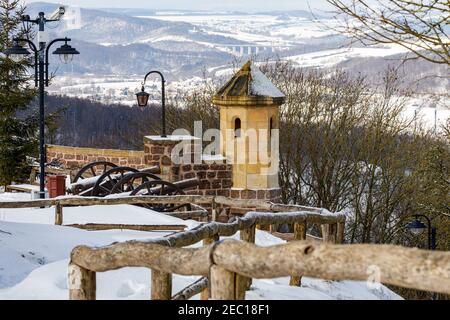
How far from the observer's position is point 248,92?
57.6 ft

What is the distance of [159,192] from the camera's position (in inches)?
656

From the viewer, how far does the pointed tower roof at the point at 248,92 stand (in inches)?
688

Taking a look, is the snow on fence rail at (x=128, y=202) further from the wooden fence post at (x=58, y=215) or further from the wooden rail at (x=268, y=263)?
the wooden rail at (x=268, y=263)

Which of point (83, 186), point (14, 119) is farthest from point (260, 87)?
point (14, 119)

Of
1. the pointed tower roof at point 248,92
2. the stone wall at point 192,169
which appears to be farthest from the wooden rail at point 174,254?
the stone wall at point 192,169

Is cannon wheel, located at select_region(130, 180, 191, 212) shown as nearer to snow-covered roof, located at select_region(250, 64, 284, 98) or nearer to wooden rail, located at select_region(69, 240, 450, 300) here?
snow-covered roof, located at select_region(250, 64, 284, 98)

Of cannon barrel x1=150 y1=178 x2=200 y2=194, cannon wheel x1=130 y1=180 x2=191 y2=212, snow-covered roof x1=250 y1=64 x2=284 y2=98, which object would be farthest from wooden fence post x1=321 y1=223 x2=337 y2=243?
snow-covered roof x1=250 y1=64 x2=284 y2=98

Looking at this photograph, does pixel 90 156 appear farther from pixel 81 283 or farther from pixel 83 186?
pixel 81 283

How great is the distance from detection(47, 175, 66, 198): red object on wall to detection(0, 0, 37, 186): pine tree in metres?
7.37

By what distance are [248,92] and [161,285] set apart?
12.2 metres

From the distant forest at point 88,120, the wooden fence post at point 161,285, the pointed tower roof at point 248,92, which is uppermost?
the pointed tower roof at point 248,92

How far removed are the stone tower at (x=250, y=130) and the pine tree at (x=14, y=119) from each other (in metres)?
8.79
